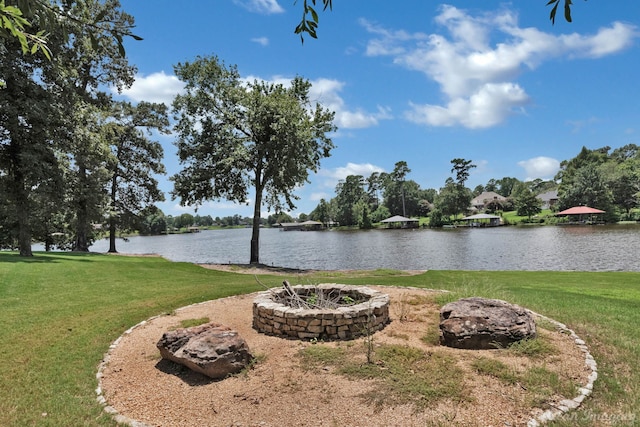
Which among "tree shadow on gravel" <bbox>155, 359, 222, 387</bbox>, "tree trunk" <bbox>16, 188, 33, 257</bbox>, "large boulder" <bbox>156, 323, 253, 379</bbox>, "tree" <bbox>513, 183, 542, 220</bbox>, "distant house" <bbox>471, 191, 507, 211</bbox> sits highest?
"distant house" <bbox>471, 191, 507, 211</bbox>

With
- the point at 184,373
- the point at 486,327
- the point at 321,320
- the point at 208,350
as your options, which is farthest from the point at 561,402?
the point at 184,373

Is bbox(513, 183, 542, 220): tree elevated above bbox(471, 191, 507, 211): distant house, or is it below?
below

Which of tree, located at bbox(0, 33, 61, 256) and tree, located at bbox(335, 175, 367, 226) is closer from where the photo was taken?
tree, located at bbox(0, 33, 61, 256)

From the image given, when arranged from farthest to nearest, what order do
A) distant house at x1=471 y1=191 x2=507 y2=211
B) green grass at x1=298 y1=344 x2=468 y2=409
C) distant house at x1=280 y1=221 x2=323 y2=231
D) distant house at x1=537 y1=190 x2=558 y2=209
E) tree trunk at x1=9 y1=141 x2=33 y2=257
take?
1. distant house at x1=280 y1=221 x2=323 y2=231
2. distant house at x1=471 y1=191 x2=507 y2=211
3. distant house at x1=537 y1=190 x2=558 y2=209
4. tree trunk at x1=9 y1=141 x2=33 y2=257
5. green grass at x1=298 y1=344 x2=468 y2=409

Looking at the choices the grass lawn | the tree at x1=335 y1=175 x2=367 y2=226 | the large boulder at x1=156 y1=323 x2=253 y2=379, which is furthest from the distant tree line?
the large boulder at x1=156 y1=323 x2=253 y2=379

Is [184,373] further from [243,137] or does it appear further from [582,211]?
[582,211]

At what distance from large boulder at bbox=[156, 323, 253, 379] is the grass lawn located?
109cm

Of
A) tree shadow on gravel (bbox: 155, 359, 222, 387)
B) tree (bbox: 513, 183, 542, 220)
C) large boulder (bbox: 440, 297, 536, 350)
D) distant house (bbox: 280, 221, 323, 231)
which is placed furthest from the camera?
distant house (bbox: 280, 221, 323, 231)

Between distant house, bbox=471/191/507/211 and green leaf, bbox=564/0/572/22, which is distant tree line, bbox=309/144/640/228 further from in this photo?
green leaf, bbox=564/0/572/22

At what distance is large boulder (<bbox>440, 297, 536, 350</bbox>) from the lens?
225 inches

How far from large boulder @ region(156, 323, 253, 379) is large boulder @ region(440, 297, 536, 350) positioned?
10.6 ft

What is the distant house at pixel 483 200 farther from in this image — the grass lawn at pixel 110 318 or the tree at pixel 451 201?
the grass lawn at pixel 110 318

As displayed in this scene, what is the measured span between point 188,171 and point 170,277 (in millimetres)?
8450

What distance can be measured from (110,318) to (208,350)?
3919 millimetres
